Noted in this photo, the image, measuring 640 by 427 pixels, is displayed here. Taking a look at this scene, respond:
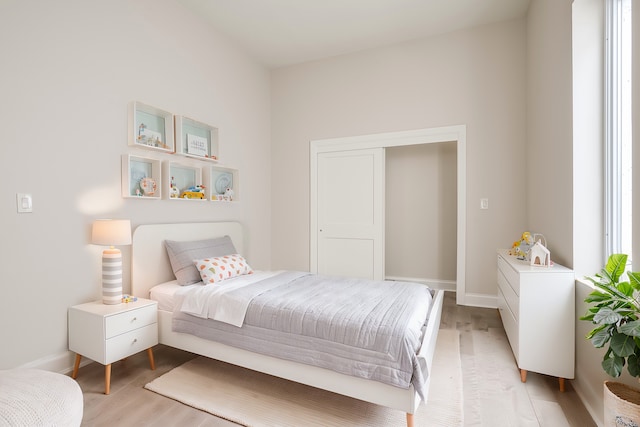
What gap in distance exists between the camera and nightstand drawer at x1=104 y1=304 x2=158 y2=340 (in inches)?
82.0

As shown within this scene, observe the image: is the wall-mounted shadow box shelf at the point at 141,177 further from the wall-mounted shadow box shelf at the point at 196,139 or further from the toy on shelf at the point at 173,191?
the wall-mounted shadow box shelf at the point at 196,139

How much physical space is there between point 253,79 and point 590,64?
3.58 meters

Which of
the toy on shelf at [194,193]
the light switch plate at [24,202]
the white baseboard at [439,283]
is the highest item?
the toy on shelf at [194,193]

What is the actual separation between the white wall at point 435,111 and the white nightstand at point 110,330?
8.08ft

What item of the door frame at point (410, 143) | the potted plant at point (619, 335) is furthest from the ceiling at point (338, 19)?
the potted plant at point (619, 335)

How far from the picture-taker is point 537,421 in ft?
5.72

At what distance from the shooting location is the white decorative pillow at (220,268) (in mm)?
2701

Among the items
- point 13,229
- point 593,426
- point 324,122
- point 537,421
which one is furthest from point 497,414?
point 324,122

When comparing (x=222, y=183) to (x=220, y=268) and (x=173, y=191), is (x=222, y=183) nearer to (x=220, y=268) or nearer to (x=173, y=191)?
(x=173, y=191)

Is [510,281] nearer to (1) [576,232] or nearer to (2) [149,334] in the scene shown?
(1) [576,232]

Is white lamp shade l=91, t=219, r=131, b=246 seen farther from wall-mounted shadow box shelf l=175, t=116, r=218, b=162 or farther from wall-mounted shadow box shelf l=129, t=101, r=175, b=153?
wall-mounted shadow box shelf l=175, t=116, r=218, b=162

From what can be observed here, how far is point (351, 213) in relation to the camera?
4340 mm

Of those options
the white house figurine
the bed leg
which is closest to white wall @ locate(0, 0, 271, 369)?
the bed leg

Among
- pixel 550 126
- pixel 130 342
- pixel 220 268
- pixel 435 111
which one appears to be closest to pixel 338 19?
pixel 435 111
